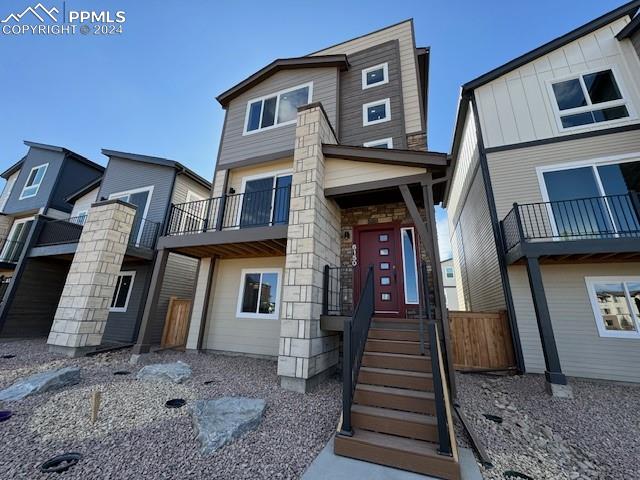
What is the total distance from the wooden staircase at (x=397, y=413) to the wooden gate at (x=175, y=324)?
7403 mm

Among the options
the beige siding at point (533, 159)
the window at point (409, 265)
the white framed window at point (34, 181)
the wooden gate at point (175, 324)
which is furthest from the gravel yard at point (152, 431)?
the white framed window at point (34, 181)

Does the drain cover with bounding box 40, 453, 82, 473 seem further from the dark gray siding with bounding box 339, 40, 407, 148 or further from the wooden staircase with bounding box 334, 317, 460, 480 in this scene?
the dark gray siding with bounding box 339, 40, 407, 148

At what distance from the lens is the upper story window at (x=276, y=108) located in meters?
8.73

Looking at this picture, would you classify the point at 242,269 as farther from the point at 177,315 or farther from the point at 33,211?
the point at 33,211

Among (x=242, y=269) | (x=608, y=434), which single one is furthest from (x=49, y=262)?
(x=608, y=434)

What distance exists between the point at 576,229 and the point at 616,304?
1.93 m

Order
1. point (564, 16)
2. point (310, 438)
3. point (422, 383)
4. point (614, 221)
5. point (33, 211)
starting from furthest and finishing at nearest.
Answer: point (33, 211), point (564, 16), point (614, 221), point (422, 383), point (310, 438)

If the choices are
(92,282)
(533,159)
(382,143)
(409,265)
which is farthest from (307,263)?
(533,159)

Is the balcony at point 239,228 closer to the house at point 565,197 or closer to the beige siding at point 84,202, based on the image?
the house at point 565,197

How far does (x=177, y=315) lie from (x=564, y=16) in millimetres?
16884

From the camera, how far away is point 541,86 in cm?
781

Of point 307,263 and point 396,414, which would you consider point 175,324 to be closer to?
point 307,263

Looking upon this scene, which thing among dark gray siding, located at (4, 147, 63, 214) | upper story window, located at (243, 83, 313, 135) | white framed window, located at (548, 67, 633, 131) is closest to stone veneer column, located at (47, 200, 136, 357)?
Answer: upper story window, located at (243, 83, 313, 135)

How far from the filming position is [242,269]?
7836 mm
